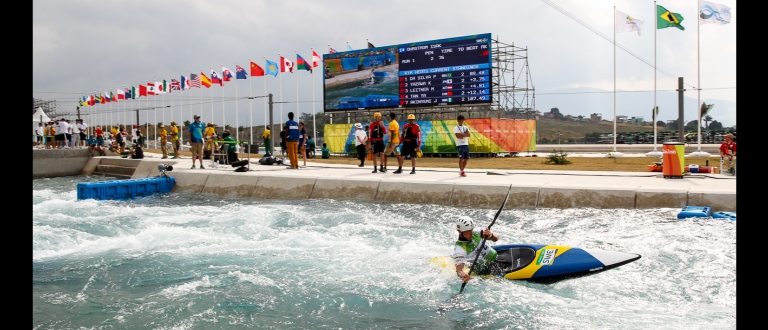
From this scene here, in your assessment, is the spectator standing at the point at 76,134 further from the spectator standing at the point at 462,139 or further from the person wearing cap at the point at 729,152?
the person wearing cap at the point at 729,152

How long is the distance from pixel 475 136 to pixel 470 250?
22.2 meters

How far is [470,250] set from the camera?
8539 millimetres

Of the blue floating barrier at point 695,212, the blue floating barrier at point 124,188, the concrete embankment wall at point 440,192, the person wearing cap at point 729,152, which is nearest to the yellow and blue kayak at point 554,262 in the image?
the blue floating barrier at point 695,212

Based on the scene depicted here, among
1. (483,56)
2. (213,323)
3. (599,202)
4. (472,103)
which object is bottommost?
(213,323)

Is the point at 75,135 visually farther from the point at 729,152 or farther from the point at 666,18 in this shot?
the point at 729,152

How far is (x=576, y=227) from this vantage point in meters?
11.9

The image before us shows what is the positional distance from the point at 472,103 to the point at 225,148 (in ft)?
41.8

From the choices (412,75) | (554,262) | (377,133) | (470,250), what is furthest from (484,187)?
(412,75)

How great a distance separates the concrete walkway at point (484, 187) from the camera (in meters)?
12.9

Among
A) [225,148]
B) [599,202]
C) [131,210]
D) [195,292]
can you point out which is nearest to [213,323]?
[195,292]

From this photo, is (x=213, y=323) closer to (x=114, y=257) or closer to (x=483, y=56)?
(x=114, y=257)

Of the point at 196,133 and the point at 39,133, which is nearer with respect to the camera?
the point at 196,133

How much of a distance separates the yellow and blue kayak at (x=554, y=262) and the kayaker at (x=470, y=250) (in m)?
0.19

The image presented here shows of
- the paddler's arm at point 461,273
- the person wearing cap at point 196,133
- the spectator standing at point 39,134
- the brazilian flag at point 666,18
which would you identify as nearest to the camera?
the paddler's arm at point 461,273
